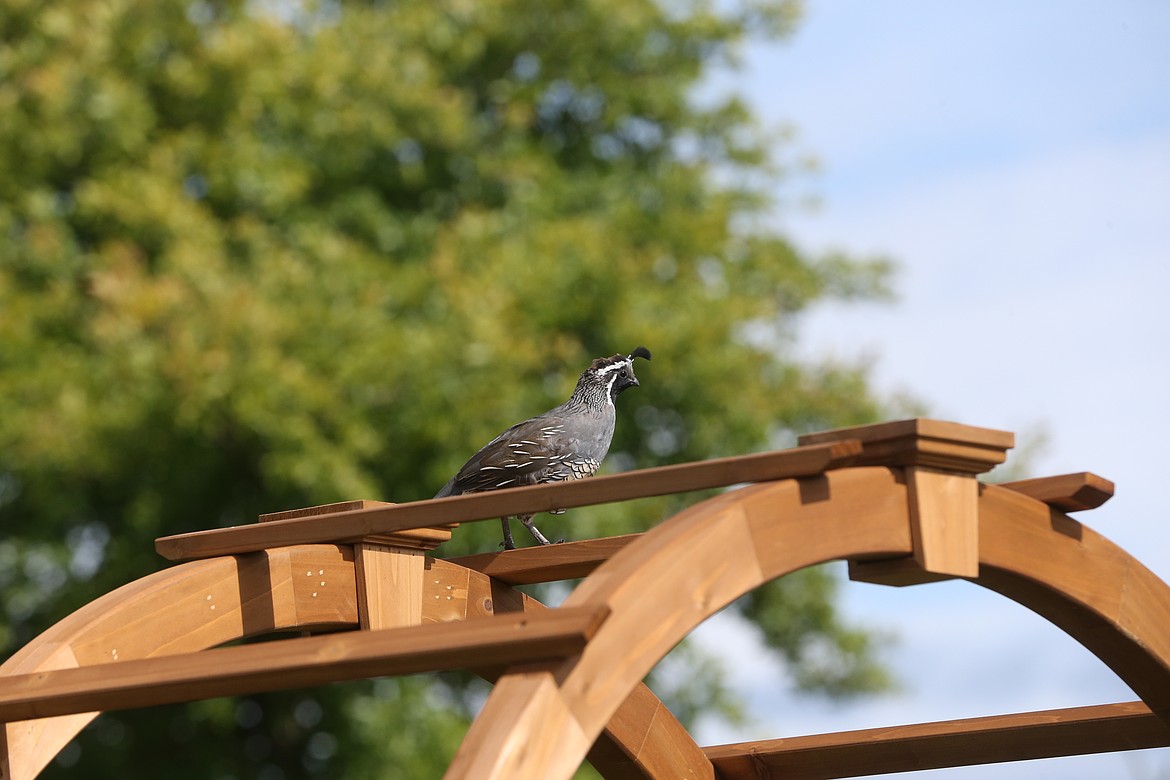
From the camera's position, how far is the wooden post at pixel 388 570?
143 inches

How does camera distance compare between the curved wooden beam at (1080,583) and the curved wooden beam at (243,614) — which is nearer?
the curved wooden beam at (1080,583)

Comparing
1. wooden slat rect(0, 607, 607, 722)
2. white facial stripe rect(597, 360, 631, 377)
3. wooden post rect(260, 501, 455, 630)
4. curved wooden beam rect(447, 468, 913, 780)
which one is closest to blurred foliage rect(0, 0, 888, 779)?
white facial stripe rect(597, 360, 631, 377)

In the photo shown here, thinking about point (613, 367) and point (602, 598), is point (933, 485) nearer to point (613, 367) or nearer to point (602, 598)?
point (602, 598)

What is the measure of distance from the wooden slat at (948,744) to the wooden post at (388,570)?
1119 mm

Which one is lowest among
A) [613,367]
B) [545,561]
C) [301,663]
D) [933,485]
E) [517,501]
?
[301,663]

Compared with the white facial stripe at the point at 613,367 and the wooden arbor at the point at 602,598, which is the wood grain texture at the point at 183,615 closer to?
the wooden arbor at the point at 602,598

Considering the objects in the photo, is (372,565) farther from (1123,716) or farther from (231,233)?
(231,233)

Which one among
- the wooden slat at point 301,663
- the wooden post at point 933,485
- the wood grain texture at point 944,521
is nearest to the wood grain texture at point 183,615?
the wooden slat at point 301,663

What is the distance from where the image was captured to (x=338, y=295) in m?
9.52

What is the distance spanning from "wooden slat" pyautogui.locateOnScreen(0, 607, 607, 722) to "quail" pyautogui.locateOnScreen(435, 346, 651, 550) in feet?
3.90

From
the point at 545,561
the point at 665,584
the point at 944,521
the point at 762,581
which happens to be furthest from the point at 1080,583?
the point at 545,561

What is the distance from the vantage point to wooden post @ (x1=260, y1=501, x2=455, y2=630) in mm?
3629

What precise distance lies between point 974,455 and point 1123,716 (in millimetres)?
1370

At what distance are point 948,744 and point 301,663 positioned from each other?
7.02ft
